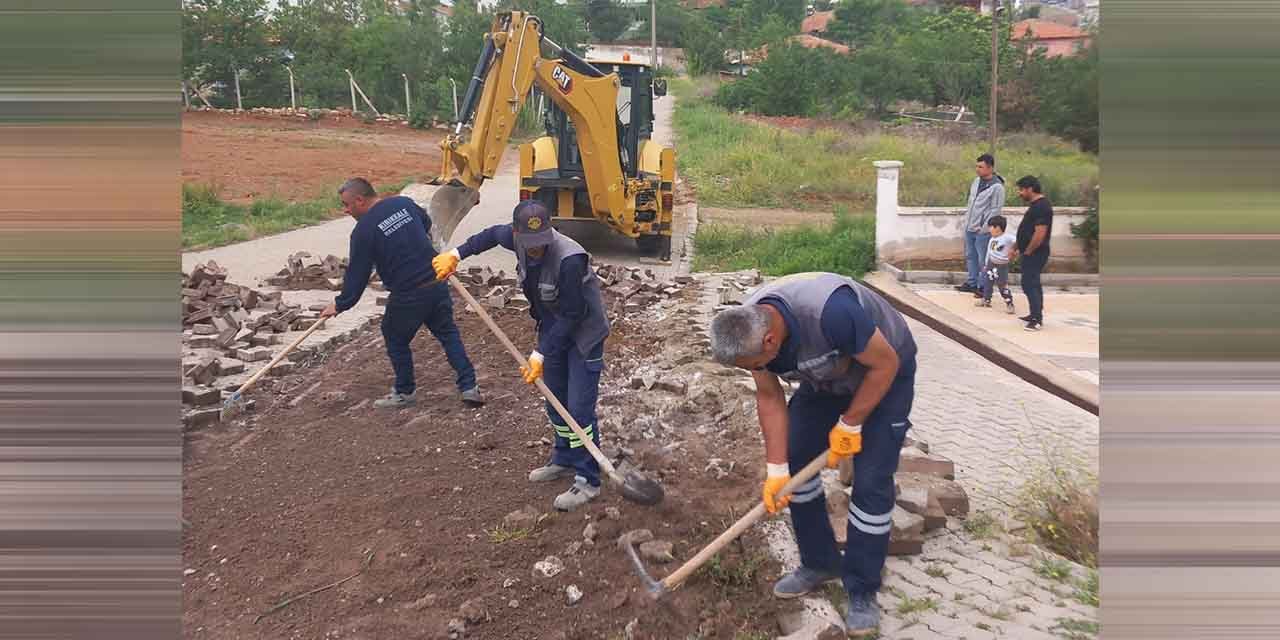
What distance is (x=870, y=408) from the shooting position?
9.66 ft

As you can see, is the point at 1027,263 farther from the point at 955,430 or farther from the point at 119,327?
the point at 119,327

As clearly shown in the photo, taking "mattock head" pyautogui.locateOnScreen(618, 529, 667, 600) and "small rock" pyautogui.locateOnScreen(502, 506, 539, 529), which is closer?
"mattock head" pyautogui.locateOnScreen(618, 529, 667, 600)

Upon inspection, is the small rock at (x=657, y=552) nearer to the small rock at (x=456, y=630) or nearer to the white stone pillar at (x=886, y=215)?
the small rock at (x=456, y=630)

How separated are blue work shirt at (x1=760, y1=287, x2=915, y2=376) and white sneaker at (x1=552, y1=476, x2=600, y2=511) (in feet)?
5.53

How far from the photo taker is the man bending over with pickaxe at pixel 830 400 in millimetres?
2881

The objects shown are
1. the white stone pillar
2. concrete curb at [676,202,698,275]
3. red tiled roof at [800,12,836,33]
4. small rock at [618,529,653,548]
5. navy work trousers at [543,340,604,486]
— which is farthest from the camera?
red tiled roof at [800,12,836,33]

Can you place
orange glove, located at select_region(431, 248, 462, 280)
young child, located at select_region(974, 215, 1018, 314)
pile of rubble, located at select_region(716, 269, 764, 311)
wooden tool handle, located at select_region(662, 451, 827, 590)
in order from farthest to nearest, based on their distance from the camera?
1. pile of rubble, located at select_region(716, 269, 764, 311)
2. young child, located at select_region(974, 215, 1018, 314)
3. orange glove, located at select_region(431, 248, 462, 280)
4. wooden tool handle, located at select_region(662, 451, 827, 590)

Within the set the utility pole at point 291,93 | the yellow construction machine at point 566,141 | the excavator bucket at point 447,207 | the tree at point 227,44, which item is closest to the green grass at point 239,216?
the yellow construction machine at point 566,141

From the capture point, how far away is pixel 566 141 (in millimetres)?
11469

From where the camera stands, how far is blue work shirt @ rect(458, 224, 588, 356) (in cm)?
419

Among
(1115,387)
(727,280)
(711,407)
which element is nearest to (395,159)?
(727,280)

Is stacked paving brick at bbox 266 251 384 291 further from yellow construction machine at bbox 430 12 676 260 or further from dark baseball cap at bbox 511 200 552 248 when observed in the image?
dark baseball cap at bbox 511 200 552 248

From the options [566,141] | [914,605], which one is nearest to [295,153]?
[566,141]

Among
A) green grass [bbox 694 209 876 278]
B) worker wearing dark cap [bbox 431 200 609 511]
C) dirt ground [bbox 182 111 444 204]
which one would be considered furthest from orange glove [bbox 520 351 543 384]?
dirt ground [bbox 182 111 444 204]
